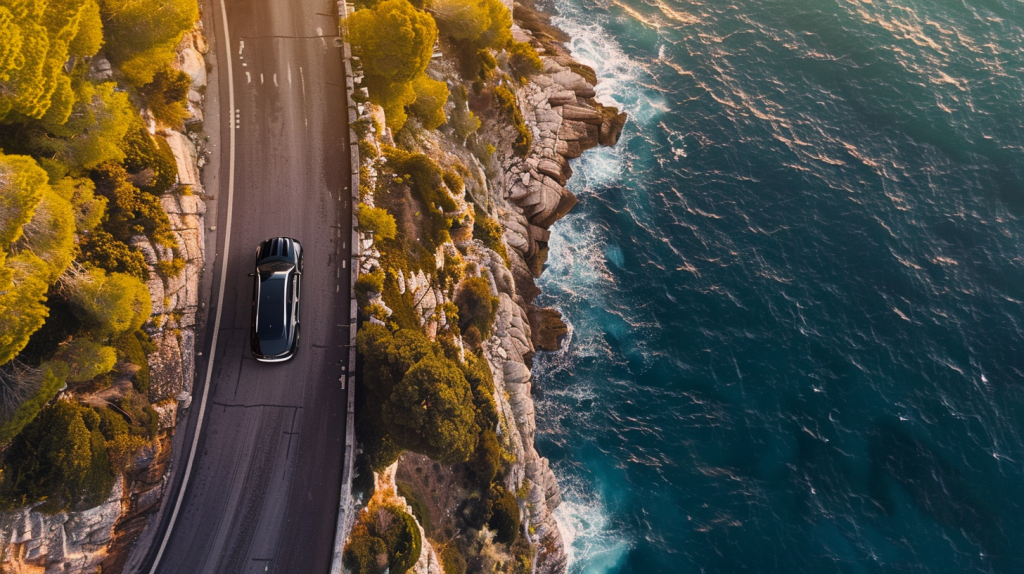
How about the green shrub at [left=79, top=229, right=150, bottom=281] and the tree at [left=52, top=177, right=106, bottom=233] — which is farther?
the green shrub at [left=79, top=229, right=150, bottom=281]

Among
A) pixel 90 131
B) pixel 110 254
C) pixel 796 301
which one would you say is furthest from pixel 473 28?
pixel 796 301

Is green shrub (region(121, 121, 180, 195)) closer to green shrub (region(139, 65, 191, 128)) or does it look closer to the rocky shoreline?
green shrub (region(139, 65, 191, 128))

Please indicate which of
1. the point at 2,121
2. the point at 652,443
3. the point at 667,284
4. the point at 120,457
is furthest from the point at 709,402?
the point at 2,121

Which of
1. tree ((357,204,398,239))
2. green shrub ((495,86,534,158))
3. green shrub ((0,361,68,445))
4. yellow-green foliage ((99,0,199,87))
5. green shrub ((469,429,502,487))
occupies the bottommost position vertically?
green shrub ((469,429,502,487))

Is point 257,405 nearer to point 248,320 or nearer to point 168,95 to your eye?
point 248,320

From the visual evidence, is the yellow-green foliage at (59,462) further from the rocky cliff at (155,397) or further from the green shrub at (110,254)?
the green shrub at (110,254)

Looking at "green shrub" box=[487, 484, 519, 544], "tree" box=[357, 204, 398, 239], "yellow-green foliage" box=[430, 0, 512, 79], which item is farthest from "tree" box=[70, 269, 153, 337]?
"yellow-green foliage" box=[430, 0, 512, 79]

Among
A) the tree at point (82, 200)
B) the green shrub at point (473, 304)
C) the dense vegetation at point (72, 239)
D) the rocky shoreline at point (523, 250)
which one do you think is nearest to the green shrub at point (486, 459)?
the rocky shoreline at point (523, 250)
